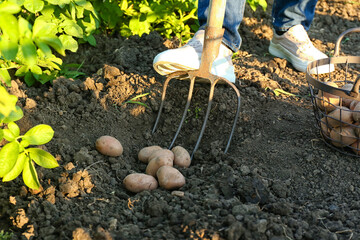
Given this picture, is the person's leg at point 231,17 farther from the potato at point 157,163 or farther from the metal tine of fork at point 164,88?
the potato at point 157,163

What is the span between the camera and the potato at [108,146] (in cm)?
240

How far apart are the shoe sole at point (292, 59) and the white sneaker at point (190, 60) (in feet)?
2.30

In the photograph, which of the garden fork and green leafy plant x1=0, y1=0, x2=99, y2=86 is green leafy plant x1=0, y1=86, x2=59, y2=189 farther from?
the garden fork

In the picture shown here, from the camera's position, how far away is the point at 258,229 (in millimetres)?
1725

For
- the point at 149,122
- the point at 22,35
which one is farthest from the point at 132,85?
the point at 22,35

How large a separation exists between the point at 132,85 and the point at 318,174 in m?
1.35

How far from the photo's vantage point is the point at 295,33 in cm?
344

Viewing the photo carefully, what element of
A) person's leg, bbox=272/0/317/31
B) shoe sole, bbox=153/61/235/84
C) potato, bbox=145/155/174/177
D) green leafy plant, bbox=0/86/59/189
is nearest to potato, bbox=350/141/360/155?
shoe sole, bbox=153/61/235/84

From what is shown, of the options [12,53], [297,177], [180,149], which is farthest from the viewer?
[180,149]

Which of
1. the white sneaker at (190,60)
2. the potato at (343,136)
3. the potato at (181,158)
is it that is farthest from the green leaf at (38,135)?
the potato at (343,136)

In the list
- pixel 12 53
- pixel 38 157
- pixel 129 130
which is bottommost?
pixel 129 130

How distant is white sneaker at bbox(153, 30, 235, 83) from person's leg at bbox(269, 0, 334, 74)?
0.69 m

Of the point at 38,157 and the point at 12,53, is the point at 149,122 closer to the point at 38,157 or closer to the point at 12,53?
the point at 38,157

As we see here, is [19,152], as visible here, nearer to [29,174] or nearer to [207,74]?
[29,174]
